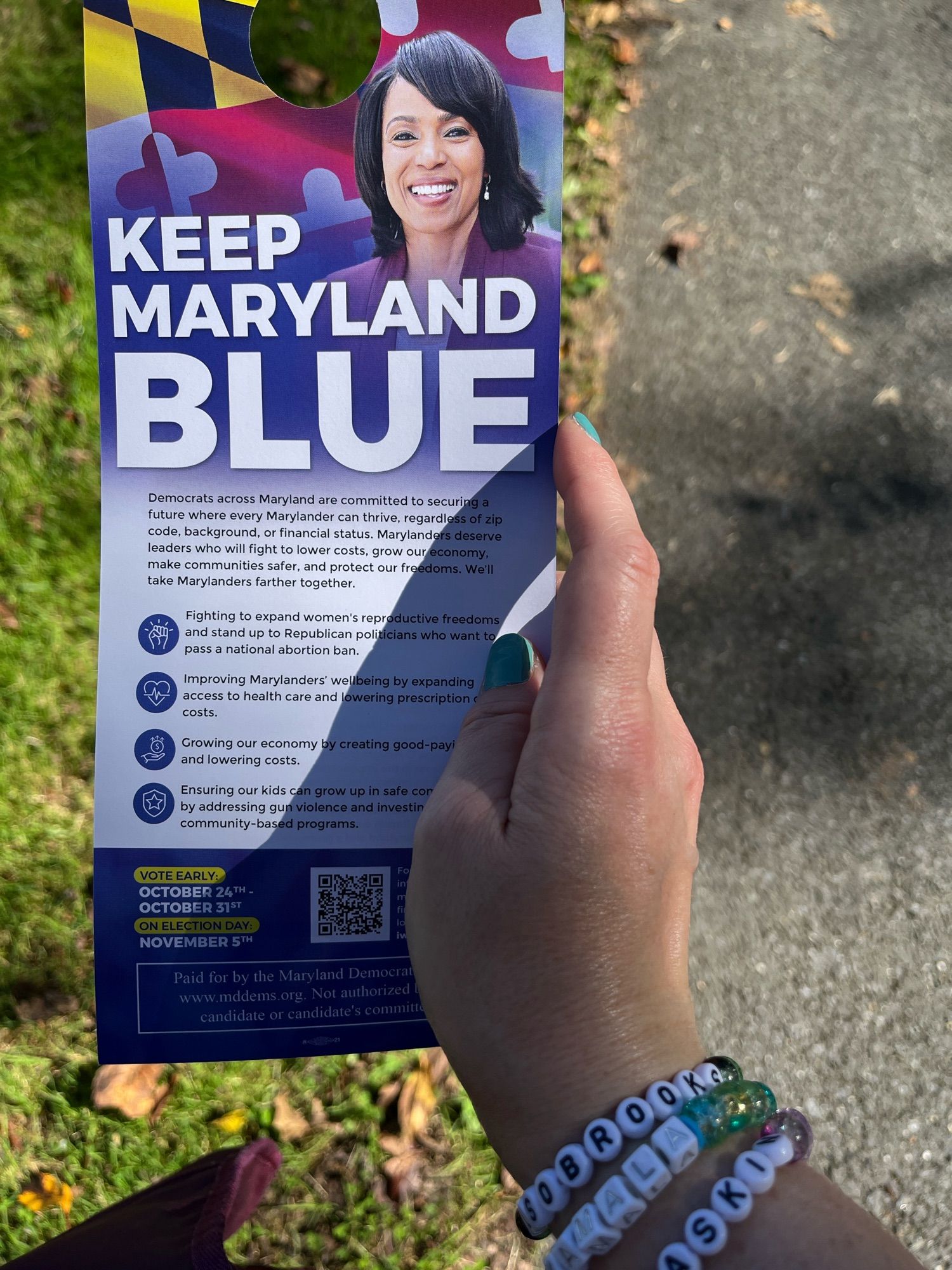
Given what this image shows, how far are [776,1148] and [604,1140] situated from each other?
178mm

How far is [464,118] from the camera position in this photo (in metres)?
1.18

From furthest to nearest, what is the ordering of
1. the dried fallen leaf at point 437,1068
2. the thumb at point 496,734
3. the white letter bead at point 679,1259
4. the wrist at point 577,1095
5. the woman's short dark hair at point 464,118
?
the dried fallen leaf at point 437,1068
the woman's short dark hair at point 464,118
the thumb at point 496,734
the wrist at point 577,1095
the white letter bead at point 679,1259

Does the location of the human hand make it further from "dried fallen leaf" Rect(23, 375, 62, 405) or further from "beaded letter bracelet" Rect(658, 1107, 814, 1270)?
"dried fallen leaf" Rect(23, 375, 62, 405)

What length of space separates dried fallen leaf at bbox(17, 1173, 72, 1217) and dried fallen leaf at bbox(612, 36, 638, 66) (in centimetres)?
306

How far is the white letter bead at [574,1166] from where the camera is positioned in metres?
0.90

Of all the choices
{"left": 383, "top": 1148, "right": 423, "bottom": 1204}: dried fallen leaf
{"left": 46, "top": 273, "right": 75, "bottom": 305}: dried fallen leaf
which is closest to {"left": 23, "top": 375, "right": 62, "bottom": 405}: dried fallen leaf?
{"left": 46, "top": 273, "right": 75, "bottom": 305}: dried fallen leaf

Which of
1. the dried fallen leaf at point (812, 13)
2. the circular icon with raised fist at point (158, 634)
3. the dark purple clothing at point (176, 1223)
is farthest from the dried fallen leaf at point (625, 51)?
the dark purple clothing at point (176, 1223)

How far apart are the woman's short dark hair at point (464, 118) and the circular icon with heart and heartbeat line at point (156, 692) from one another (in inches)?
26.2

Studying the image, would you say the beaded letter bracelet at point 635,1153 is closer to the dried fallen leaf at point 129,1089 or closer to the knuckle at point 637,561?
the knuckle at point 637,561

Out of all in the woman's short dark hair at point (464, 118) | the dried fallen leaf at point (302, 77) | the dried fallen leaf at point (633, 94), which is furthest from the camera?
the dried fallen leaf at point (633, 94)

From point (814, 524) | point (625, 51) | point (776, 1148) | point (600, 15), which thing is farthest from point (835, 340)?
point (776, 1148)

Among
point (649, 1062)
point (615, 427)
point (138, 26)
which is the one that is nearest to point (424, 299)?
point (138, 26)

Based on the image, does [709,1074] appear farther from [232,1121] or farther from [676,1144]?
[232,1121]

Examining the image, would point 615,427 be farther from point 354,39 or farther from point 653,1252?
point 653,1252
